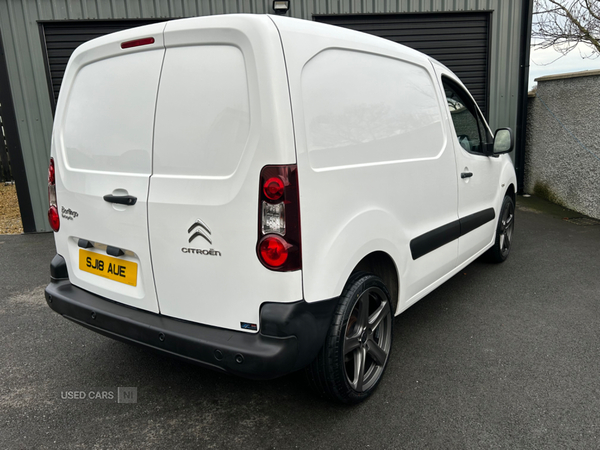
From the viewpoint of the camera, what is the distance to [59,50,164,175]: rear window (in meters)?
2.17

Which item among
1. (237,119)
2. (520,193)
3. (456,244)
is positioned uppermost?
(237,119)

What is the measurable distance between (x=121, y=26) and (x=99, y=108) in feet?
16.8

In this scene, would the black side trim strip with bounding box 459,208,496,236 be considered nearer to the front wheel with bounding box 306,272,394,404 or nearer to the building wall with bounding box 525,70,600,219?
the front wheel with bounding box 306,272,394,404

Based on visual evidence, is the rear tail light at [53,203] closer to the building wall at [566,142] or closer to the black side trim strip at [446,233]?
the black side trim strip at [446,233]

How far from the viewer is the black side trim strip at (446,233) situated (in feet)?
9.20

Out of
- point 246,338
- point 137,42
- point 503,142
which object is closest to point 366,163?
point 246,338

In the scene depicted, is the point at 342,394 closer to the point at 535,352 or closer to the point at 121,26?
the point at 535,352

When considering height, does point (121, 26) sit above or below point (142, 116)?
Answer: above

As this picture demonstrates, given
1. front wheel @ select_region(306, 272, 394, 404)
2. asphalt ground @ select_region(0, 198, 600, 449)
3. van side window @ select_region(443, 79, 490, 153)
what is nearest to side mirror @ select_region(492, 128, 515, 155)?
van side window @ select_region(443, 79, 490, 153)

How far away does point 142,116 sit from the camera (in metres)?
2.18

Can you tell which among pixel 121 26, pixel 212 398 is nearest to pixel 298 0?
pixel 121 26

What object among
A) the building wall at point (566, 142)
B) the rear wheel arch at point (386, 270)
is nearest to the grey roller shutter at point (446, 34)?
the building wall at point (566, 142)

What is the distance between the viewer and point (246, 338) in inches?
77.9

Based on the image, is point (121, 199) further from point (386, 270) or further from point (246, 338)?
point (386, 270)
